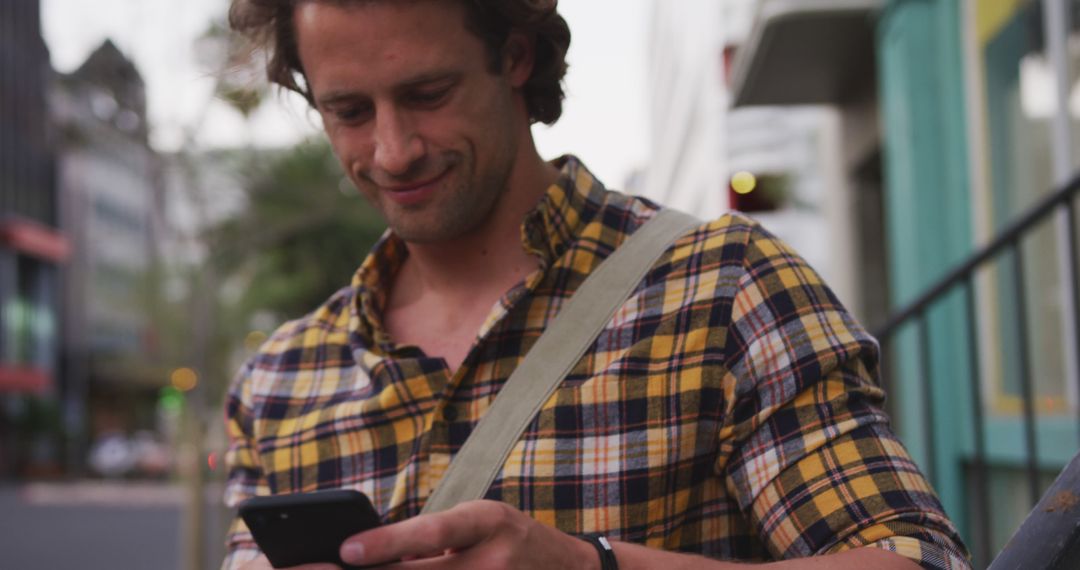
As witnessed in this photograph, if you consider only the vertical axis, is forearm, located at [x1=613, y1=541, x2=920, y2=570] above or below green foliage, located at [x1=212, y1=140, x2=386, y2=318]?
below

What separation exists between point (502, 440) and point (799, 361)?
1.44 feet

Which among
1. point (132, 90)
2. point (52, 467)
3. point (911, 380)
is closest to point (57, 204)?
point (52, 467)

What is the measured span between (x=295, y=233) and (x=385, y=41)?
649 inches

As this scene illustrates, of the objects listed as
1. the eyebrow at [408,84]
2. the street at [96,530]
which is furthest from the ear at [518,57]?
the street at [96,530]

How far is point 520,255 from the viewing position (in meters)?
2.07

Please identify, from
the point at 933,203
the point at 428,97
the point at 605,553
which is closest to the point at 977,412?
the point at 933,203

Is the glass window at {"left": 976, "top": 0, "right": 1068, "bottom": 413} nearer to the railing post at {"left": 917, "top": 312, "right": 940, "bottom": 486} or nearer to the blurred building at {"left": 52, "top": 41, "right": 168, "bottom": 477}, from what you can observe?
the railing post at {"left": 917, "top": 312, "right": 940, "bottom": 486}

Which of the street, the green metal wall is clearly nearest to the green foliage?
the street

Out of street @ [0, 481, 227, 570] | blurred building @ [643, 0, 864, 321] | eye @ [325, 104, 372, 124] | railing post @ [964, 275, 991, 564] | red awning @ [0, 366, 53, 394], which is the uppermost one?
blurred building @ [643, 0, 864, 321]

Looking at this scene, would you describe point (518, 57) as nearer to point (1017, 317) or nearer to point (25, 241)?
point (1017, 317)

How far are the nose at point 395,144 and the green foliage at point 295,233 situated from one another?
923 cm

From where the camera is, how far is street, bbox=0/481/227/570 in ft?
43.9

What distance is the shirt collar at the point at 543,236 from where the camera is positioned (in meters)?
2.00

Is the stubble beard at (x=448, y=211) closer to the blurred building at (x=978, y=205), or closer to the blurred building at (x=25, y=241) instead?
the blurred building at (x=978, y=205)
